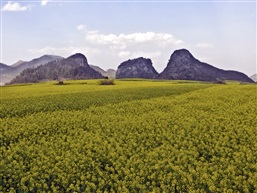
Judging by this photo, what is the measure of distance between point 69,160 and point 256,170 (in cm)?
618

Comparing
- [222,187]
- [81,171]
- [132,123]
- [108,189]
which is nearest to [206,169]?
[222,187]

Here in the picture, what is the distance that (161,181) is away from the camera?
400 inches

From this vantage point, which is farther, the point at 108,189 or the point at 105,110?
the point at 105,110

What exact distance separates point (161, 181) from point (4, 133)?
9.24 meters

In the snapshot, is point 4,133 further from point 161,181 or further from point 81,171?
point 161,181

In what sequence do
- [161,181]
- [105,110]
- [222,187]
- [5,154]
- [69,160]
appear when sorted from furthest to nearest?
[105,110]
[5,154]
[69,160]
[161,181]
[222,187]

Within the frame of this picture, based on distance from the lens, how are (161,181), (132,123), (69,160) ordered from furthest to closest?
(132,123)
(69,160)
(161,181)

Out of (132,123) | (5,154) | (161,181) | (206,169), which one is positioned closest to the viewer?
(161,181)

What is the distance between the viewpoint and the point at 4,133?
637 inches

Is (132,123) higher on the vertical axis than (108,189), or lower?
higher

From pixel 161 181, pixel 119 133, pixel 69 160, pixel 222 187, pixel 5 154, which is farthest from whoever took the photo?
pixel 119 133

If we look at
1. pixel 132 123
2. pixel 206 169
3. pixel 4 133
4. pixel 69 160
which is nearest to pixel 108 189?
pixel 69 160

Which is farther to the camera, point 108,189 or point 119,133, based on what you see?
point 119,133

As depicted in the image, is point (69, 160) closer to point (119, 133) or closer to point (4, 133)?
point (119, 133)
